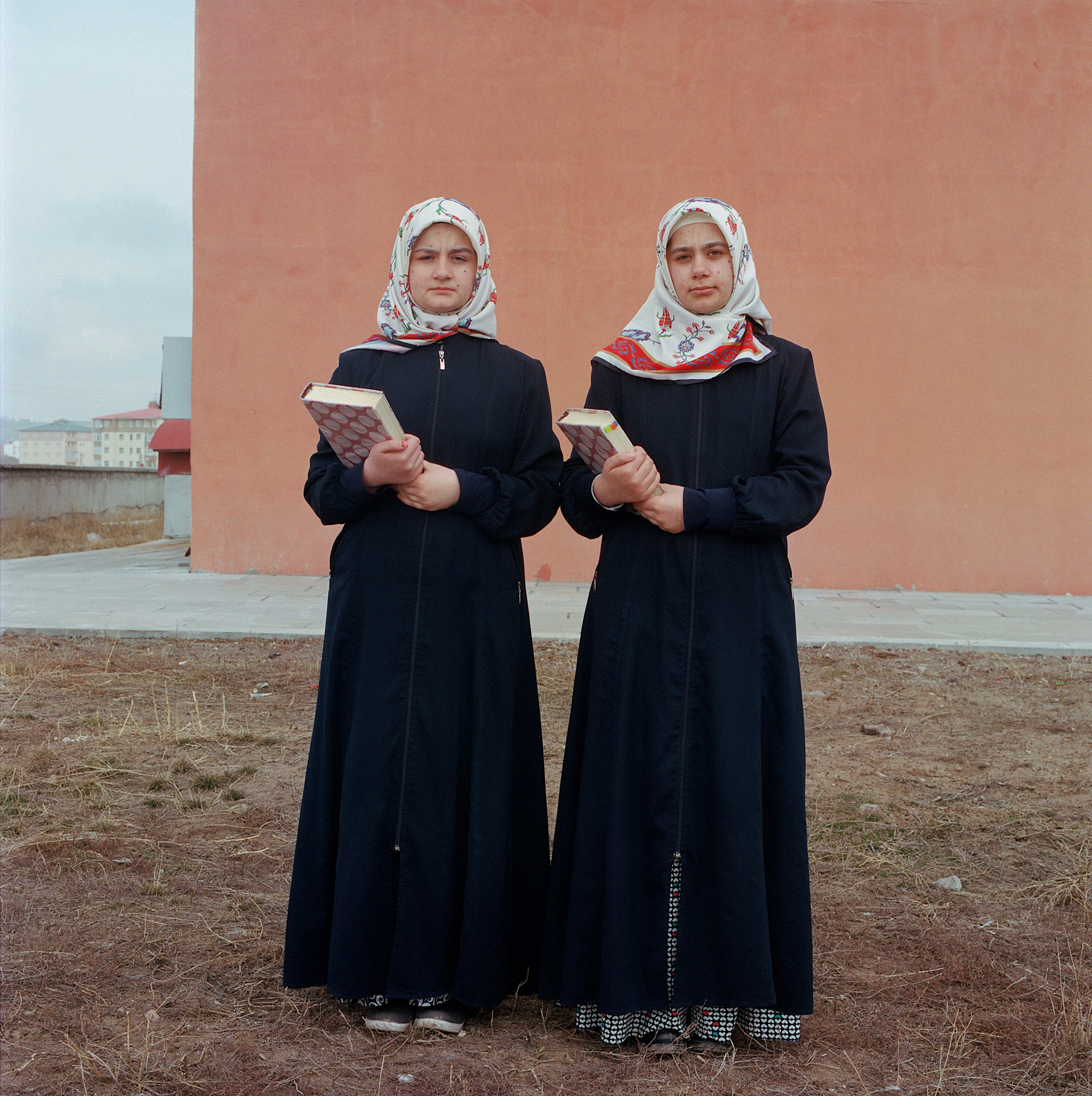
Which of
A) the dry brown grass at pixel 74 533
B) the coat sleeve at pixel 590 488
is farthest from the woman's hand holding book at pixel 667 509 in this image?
the dry brown grass at pixel 74 533

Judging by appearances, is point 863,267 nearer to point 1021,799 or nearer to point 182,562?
point 1021,799

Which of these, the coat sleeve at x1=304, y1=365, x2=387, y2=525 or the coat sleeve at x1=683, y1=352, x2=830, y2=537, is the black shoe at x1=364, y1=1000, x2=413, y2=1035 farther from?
the coat sleeve at x1=683, y1=352, x2=830, y2=537

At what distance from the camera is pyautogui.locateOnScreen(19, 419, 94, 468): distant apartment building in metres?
123

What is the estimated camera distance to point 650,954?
2264 millimetres

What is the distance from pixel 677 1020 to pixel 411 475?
1311 mm

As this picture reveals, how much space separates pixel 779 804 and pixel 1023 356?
8561 millimetres

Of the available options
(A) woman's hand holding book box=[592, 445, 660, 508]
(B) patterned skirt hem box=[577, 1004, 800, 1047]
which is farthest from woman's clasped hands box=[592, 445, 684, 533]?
(B) patterned skirt hem box=[577, 1004, 800, 1047]

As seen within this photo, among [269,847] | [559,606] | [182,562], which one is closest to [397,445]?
[269,847]

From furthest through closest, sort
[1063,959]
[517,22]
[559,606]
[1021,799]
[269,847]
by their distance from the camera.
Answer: [517,22] < [559,606] < [1021,799] < [269,847] < [1063,959]

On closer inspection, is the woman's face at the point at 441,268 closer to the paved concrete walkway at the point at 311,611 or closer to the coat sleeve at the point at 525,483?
the coat sleeve at the point at 525,483

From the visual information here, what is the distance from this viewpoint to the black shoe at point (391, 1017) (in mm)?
2330

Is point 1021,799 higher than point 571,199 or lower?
lower

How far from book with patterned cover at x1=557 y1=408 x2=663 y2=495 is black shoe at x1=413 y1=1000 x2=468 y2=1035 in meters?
1.23

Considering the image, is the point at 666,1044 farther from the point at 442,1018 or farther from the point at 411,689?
the point at 411,689
